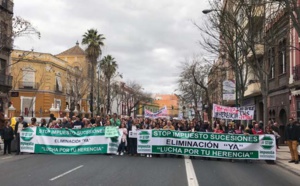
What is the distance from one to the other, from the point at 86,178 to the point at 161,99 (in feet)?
555

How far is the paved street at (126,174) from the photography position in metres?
10.1

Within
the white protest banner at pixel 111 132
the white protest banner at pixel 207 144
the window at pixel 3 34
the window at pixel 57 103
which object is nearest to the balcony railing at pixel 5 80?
the window at pixel 3 34

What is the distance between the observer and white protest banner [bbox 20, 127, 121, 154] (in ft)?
58.1

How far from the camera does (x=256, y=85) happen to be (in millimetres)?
34375

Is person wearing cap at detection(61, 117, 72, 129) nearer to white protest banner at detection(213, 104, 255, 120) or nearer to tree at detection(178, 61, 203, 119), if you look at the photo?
white protest banner at detection(213, 104, 255, 120)

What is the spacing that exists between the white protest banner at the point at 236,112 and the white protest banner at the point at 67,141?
696 cm

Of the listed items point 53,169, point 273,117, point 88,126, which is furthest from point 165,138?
point 273,117

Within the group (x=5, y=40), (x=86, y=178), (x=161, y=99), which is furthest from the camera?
(x=161, y=99)

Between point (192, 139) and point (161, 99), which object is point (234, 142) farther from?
point (161, 99)

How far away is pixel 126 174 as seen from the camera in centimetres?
1138

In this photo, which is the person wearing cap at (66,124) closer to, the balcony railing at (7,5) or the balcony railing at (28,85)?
the balcony railing at (7,5)

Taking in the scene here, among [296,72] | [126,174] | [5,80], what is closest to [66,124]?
[126,174]

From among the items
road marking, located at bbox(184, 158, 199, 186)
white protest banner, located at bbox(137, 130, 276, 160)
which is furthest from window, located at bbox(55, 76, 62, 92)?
road marking, located at bbox(184, 158, 199, 186)

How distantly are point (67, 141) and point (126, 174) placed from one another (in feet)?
23.8
